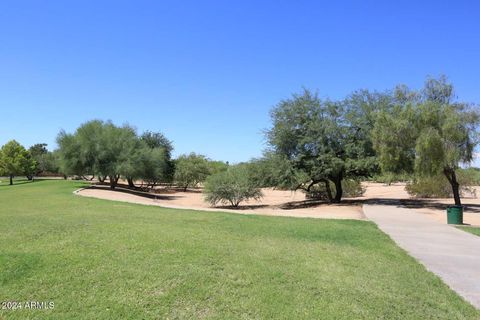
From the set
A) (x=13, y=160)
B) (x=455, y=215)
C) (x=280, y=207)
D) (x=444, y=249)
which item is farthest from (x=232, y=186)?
(x=13, y=160)

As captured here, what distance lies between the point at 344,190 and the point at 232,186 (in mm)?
14527

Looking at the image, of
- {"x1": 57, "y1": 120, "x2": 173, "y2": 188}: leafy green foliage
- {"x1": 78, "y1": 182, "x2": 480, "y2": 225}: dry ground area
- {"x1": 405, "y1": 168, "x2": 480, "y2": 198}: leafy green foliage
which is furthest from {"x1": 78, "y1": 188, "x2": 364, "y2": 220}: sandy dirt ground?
{"x1": 405, "y1": 168, "x2": 480, "y2": 198}: leafy green foliage

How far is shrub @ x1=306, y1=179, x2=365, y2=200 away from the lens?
115 ft

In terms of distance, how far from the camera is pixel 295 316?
16.6 feet

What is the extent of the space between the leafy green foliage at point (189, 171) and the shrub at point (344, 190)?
24814 mm

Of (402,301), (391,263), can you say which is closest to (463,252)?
(391,263)

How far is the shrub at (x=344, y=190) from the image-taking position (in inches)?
1374

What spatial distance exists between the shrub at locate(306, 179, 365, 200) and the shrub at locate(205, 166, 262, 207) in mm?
7902

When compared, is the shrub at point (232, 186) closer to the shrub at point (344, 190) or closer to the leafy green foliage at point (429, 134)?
the shrub at point (344, 190)

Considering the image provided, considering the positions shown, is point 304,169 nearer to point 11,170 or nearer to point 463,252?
point 463,252

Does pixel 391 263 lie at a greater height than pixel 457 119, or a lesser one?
lesser

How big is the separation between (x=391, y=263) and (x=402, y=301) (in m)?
2.47

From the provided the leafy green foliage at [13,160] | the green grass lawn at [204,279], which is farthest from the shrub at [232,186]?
the leafy green foliage at [13,160]

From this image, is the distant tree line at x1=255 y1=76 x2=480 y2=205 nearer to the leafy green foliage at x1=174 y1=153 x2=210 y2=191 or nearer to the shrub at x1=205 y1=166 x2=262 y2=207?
the shrub at x1=205 y1=166 x2=262 y2=207
